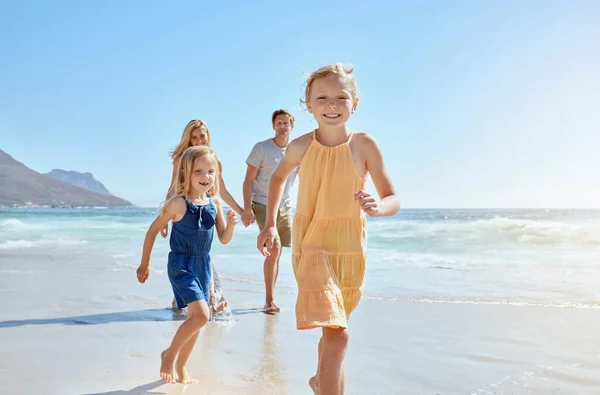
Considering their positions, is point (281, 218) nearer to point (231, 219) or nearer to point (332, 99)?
point (231, 219)

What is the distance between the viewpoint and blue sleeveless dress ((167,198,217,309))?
3.77 metres

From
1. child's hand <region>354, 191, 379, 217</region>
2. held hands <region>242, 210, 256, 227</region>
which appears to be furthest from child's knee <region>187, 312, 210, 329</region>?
held hands <region>242, 210, 256, 227</region>

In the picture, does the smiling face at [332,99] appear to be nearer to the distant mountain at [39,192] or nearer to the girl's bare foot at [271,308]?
the girl's bare foot at [271,308]

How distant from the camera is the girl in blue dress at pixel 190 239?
3.65 metres

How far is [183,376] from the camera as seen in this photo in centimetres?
361

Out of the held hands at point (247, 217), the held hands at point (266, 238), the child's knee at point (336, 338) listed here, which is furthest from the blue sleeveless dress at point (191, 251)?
the held hands at point (247, 217)

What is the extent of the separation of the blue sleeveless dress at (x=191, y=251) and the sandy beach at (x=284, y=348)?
0.58 meters

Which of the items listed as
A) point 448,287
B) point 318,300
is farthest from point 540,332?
point 318,300

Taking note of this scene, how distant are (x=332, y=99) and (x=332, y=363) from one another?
4.11 feet

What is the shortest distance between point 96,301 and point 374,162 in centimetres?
448

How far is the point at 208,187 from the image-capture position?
3.96 m

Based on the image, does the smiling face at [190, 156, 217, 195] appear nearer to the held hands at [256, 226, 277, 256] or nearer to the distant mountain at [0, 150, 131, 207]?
the held hands at [256, 226, 277, 256]

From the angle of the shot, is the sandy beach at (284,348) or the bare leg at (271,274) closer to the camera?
the sandy beach at (284,348)

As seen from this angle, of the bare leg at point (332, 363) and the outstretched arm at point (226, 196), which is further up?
the outstretched arm at point (226, 196)
